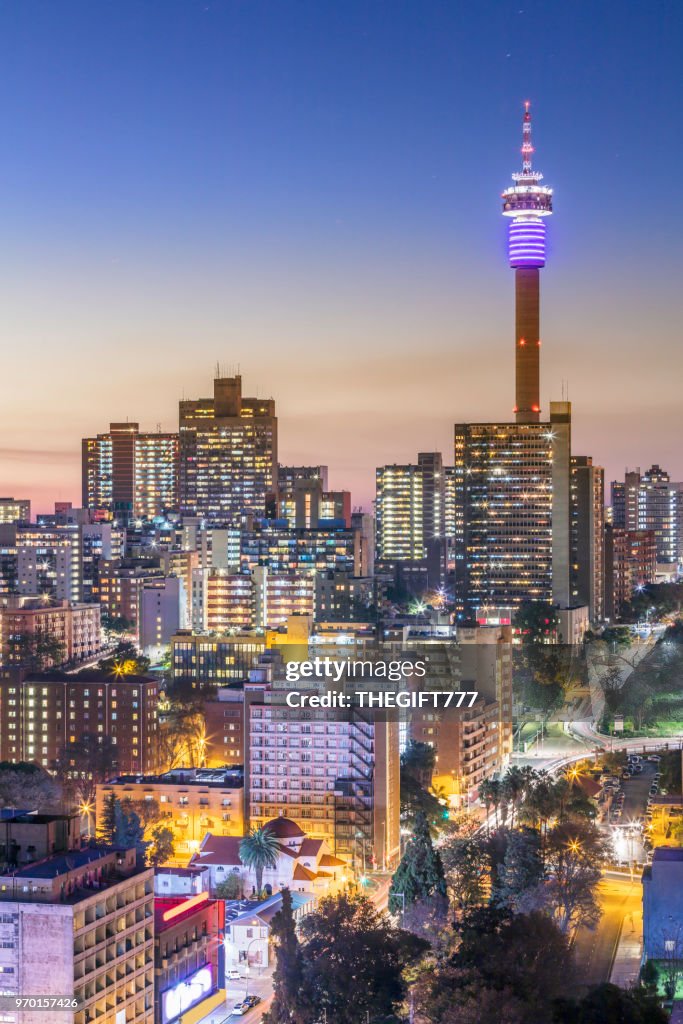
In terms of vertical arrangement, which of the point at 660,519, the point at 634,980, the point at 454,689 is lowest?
the point at 634,980

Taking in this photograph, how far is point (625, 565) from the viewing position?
133 feet

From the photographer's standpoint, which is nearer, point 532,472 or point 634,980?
point 634,980

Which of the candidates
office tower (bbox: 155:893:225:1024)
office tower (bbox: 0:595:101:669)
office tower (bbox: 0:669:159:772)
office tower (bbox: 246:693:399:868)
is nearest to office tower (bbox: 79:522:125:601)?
office tower (bbox: 0:595:101:669)

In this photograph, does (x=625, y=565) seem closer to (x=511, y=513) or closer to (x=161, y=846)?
(x=511, y=513)

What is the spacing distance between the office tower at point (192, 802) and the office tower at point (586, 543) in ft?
57.9

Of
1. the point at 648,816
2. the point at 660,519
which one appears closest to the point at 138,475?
the point at 660,519

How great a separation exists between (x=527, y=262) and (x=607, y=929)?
71.4ft

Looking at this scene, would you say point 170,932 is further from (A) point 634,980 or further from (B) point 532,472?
(B) point 532,472

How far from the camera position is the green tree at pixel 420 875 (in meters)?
13.3

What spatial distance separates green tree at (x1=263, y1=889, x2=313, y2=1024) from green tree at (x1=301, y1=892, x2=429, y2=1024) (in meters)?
0.05

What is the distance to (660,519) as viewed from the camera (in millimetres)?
51781

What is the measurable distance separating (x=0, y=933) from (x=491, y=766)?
10169mm

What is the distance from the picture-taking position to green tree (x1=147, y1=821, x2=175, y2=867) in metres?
15.9

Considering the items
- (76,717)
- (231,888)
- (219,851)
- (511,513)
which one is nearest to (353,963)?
(231,888)
